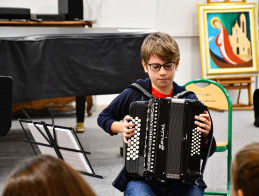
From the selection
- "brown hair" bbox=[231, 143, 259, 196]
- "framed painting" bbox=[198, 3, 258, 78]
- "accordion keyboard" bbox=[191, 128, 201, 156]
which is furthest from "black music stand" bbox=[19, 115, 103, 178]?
"framed painting" bbox=[198, 3, 258, 78]

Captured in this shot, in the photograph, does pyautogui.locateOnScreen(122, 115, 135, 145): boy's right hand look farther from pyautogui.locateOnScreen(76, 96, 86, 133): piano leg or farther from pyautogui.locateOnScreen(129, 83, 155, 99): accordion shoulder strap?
pyautogui.locateOnScreen(76, 96, 86, 133): piano leg

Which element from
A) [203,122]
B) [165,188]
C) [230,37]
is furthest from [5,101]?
[230,37]

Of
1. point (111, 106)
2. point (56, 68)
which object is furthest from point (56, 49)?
point (111, 106)

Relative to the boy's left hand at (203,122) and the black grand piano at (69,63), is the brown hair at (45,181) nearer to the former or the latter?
Result: the boy's left hand at (203,122)

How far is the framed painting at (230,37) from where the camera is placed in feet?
20.6

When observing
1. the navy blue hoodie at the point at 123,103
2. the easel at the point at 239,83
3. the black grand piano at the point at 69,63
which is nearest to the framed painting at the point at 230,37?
the easel at the point at 239,83

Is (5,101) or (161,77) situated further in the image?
(5,101)

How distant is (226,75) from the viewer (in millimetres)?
6250

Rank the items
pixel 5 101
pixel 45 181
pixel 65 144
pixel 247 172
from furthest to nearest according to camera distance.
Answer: pixel 5 101
pixel 65 144
pixel 247 172
pixel 45 181

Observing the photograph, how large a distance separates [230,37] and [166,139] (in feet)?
15.1

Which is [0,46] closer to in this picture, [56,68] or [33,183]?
[56,68]

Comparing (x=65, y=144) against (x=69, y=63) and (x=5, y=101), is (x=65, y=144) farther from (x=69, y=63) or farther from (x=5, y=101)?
(x=69, y=63)

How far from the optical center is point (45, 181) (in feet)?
3.09

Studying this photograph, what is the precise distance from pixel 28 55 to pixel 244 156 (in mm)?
2563
